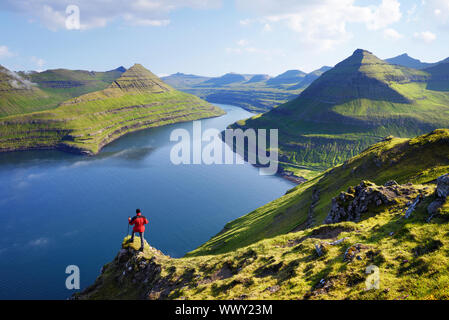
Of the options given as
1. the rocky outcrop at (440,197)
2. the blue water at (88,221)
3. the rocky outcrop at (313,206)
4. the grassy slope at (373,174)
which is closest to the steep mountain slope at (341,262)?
the rocky outcrop at (440,197)

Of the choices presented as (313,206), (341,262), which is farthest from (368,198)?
(313,206)

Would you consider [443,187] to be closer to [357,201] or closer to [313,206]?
[357,201]

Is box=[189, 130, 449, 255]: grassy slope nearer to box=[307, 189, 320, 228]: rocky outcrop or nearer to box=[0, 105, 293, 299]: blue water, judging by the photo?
box=[307, 189, 320, 228]: rocky outcrop

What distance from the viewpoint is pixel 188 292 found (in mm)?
32875

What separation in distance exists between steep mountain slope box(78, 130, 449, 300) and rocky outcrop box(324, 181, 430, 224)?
15cm

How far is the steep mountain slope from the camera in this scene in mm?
21422

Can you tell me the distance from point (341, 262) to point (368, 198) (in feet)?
66.7

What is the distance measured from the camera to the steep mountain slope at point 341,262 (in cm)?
2142

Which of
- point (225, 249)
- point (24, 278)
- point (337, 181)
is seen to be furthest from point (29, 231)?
point (337, 181)

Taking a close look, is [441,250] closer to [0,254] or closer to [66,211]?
[0,254]

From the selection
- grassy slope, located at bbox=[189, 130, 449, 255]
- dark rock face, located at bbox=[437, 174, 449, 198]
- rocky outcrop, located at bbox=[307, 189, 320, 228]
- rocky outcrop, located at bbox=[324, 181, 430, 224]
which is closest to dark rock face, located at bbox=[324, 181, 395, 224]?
rocky outcrop, located at bbox=[324, 181, 430, 224]

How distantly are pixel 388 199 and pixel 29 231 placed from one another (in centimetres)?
16938

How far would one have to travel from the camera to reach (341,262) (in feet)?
85.4

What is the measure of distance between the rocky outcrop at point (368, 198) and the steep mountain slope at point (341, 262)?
15 cm
